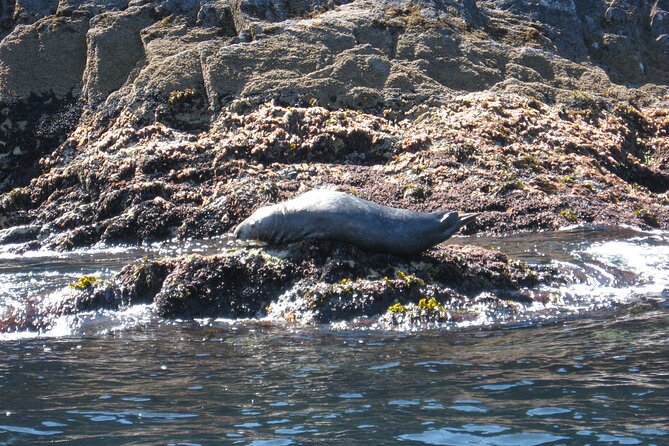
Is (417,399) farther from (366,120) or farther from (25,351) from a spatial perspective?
(366,120)

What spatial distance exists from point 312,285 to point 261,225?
1138mm

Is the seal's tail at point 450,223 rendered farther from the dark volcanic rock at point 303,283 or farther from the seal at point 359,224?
the dark volcanic rock at point 303,283

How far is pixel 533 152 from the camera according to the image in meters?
15.9

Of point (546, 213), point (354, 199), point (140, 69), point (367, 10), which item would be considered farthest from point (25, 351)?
point (367, 10)

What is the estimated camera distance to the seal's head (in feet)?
30.0

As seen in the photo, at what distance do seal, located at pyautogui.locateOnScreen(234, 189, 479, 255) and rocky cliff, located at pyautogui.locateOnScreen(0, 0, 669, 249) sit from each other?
4.62 metres

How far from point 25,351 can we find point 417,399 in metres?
3.98

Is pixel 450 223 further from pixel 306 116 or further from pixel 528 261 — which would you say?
pixel 306 116

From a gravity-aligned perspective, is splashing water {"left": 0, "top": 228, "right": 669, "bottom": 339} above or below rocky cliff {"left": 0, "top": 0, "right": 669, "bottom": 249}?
below

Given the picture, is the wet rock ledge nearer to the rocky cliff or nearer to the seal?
the seal

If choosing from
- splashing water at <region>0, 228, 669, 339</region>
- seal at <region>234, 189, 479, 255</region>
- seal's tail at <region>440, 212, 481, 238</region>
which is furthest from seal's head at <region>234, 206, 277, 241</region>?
seal's tail at <region>440, 212, 481, 238</region>

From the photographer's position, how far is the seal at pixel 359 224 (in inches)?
347

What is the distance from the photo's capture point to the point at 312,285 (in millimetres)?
8492

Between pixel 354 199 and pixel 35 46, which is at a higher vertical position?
pixel 35 46
